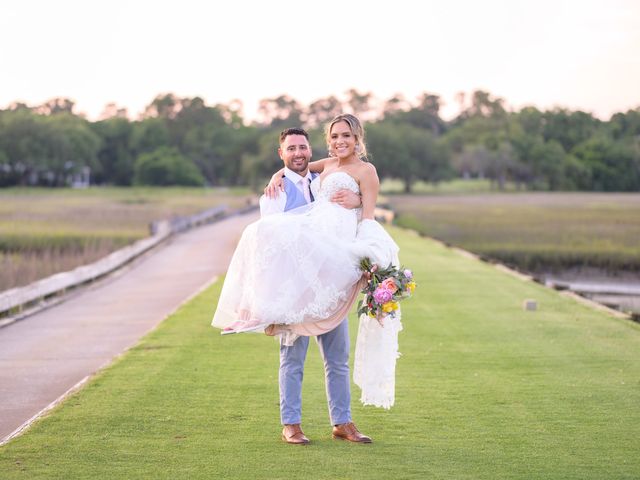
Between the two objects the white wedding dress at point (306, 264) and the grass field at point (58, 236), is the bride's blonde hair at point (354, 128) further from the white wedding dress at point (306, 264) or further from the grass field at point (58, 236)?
the grass field at point (58, 236)

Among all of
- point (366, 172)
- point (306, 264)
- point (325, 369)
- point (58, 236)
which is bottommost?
point (58, 236)

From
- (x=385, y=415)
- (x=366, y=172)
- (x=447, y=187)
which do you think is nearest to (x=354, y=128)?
(x=366, y=172)

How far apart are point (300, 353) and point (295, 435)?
55 centimetres

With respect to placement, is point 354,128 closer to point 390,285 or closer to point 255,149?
point 390,285

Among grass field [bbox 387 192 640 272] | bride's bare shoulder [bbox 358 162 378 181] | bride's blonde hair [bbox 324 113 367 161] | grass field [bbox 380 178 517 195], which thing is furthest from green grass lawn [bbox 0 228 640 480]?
grass field [bbox 380 178 517 195]

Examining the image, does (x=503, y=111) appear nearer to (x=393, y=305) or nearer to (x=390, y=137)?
(x=390, y=137)

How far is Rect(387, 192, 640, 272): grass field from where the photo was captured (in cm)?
3053

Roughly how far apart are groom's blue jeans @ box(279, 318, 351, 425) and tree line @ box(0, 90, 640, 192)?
272 ft

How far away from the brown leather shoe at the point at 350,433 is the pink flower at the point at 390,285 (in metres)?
1.04

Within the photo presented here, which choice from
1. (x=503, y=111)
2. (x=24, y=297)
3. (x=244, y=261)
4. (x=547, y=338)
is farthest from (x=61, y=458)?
(x=503, y=111)

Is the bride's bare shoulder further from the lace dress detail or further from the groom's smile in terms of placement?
the groom's smile

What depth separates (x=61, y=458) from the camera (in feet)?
23.9

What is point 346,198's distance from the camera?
24.5 ft

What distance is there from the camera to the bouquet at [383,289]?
7.29m
